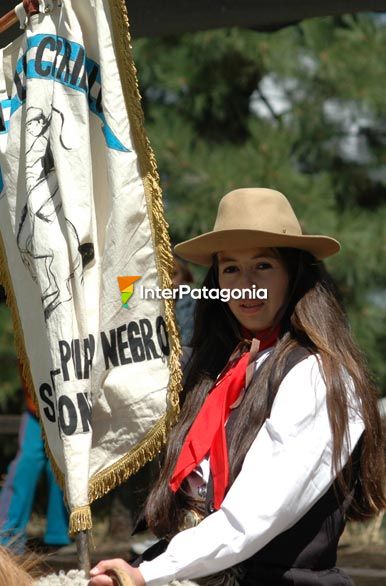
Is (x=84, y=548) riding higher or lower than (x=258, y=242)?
lower

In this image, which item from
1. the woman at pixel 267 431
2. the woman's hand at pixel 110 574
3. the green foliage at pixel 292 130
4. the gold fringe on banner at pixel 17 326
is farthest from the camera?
the green foliage at pixel 292 130

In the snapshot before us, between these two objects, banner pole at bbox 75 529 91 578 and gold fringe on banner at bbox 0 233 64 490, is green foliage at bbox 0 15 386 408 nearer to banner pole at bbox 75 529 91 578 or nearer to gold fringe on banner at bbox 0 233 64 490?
gold fringe on banner at bbox 0 233 64 490

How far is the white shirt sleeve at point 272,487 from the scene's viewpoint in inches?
85.4

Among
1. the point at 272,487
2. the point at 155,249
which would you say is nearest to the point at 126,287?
the point at 155,249

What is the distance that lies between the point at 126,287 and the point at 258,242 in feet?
1.11

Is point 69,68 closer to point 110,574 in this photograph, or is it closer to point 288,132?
point 110,574

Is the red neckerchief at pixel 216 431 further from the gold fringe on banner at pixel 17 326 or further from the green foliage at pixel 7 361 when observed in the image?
the green foliage at pixel 7 361

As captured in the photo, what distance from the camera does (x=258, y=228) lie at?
2.55 m

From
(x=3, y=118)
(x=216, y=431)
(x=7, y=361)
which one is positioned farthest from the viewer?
(x=7, y=361)

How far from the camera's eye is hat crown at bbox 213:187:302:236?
256cm

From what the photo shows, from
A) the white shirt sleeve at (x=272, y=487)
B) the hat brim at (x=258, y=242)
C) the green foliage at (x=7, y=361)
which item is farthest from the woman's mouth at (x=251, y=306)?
the green foliage at (x=7, y=361)

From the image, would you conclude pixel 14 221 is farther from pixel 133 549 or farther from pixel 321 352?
pixel 133 549

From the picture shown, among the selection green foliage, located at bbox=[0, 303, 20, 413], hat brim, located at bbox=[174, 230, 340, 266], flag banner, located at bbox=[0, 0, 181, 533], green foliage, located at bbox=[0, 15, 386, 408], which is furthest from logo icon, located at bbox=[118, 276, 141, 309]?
green foliage, located at bbox=[0, 303, 20, 413]

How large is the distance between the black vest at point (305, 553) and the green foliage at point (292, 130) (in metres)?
4.35
